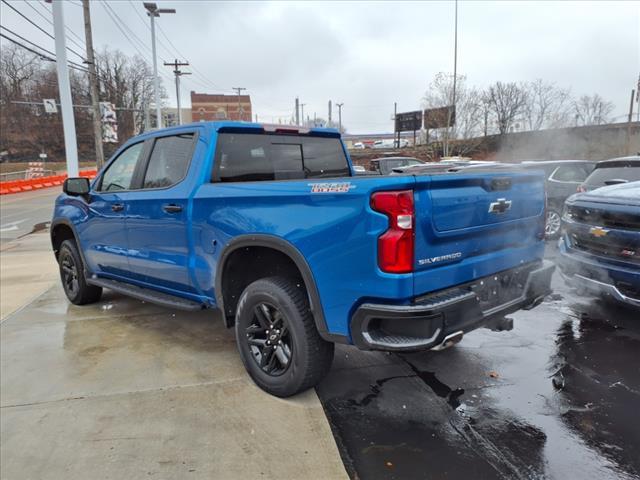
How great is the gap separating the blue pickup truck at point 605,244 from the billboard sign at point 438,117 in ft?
81.6

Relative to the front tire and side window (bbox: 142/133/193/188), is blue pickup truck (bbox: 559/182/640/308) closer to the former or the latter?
the front tire

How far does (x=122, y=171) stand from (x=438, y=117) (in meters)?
29.6

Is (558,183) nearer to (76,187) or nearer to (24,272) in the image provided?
(76,187)

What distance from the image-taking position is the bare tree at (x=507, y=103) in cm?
4784

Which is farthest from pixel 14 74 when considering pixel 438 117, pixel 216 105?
pixel 438 117

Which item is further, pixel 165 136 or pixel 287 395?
pixel 165 136

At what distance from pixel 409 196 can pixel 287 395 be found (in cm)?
166

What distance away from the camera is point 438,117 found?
1238 inches

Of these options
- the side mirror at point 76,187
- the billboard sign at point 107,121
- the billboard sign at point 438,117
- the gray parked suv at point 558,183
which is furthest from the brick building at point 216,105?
the side mirror at point 76,187

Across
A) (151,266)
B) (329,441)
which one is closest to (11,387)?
(151,266)

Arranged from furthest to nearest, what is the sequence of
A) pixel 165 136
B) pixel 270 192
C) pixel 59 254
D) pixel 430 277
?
pixel 59 254, pixel 165 136, pixel 270 192, pixel 430 277

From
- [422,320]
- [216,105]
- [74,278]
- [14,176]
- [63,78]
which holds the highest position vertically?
[216,105]

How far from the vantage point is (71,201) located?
5.39 m

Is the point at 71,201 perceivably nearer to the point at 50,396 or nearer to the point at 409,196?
the point at 50,396
